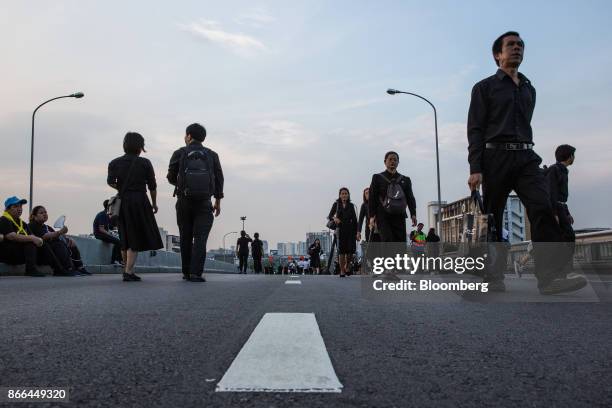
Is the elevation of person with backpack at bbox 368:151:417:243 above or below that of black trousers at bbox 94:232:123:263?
above

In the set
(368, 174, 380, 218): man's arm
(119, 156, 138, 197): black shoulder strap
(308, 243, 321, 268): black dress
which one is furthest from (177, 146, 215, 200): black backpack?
(308, 243, 321, 268): black dress

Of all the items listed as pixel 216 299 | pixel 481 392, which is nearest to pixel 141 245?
pixel 216 299

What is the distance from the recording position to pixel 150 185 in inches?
334

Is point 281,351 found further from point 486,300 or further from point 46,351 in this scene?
point 486,300

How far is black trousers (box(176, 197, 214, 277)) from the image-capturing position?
8242 millimetres

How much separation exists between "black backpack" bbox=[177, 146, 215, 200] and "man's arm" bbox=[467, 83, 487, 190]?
12.7ft

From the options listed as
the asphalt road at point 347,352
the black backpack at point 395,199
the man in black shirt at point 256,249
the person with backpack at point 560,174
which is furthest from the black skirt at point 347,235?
the man in black shirt at point 256,249

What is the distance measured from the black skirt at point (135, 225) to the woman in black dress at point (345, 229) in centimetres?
523

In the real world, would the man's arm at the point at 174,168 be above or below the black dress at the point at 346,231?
above

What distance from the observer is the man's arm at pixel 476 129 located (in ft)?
17.7

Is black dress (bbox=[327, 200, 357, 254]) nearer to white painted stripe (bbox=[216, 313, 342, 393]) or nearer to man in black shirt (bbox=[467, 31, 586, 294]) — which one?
man in black shirt (bbox=[467, 31, 586, 294])

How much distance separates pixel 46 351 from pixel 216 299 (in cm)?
248

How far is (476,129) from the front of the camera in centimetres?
549

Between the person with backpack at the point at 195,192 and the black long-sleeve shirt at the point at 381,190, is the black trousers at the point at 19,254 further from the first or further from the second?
the black long-sleeve shirt at the point at 381,190
